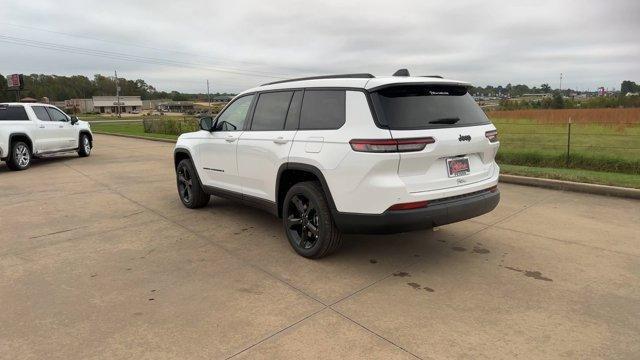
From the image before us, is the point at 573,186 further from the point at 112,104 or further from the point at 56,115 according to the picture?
the point at 112,104

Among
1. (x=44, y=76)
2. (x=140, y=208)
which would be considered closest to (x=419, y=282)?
(x=140, y=208)

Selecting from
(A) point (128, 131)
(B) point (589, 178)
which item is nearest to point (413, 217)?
(B) point (589, 178)

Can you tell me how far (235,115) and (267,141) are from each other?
3.34ft

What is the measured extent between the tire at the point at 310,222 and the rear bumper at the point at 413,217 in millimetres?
190

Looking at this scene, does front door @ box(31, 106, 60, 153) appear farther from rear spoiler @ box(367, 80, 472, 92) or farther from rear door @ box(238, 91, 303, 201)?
rear spoiler @ box(367, 80, 472, 92)

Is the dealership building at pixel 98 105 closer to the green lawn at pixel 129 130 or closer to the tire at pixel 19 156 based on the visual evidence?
the green lawn at pixel 129 130

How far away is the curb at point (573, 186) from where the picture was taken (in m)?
6.81

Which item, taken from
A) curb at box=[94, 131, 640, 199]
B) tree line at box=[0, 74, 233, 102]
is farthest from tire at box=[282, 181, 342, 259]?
tree line at box=[0, 74, 233, 102]

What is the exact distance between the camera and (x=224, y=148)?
5578 mm

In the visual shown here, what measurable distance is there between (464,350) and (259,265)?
7.07 ft

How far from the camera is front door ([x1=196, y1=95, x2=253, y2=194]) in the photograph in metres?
5.43

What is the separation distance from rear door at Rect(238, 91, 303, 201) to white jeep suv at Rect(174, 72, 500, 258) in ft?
0.04

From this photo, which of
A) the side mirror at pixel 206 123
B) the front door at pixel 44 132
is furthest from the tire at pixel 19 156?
the side mirror at pixel 206 123

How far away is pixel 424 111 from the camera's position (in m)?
3.93
